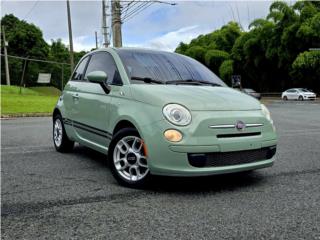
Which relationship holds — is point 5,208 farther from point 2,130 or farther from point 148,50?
point 2,130

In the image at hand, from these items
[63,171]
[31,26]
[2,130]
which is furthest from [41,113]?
[31,26]

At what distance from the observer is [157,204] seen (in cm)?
394

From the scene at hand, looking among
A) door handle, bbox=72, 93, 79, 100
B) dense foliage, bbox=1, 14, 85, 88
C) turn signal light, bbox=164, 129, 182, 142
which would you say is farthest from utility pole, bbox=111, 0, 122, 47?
dense foliage, bbox=1, 14, 85, 88

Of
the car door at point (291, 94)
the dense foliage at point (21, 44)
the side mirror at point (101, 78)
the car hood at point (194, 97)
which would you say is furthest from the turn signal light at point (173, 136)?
the dense foliage at point (21, 44)

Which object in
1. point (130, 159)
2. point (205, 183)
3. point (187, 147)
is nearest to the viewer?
point (187, 147)

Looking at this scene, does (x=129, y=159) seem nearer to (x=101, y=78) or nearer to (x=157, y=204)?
(x=157, y=204)

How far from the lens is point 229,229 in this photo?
129 inches

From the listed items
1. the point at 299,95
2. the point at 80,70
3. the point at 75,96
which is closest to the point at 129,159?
the point at 75,96

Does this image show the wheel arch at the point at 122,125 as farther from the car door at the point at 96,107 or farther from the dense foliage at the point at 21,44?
the dense foliage at the point at 21,44

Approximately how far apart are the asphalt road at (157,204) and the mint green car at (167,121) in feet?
0.95

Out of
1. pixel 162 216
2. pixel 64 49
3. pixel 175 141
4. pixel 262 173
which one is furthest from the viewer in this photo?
pixel 64 49

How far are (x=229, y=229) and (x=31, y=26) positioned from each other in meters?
62.9

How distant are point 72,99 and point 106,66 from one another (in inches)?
37.8

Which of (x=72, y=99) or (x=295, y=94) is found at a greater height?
(x=72, y=99)
